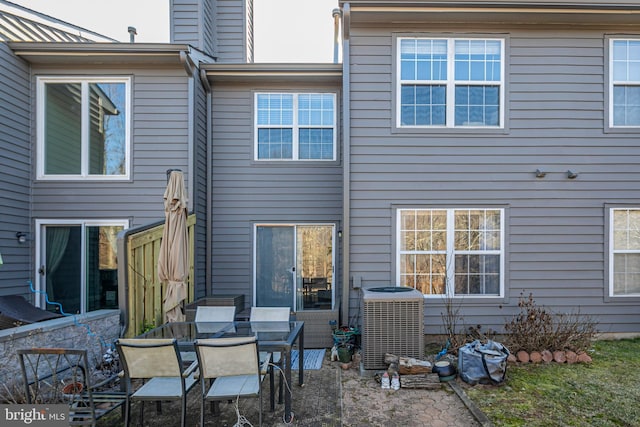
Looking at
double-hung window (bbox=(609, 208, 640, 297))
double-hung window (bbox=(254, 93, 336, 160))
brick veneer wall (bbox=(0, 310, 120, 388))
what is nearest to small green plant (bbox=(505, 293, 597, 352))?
double-hung window (bbox=(609, 208, 640, 297))

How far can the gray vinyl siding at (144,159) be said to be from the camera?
627 centimetres

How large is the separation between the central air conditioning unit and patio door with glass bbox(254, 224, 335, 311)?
2.13 meters

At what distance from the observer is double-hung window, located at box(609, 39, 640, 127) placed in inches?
232

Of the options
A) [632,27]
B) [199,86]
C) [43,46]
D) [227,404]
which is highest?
[632,27]

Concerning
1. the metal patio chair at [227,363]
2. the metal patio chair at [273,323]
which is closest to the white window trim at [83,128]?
the metal patio chair at [273,323]

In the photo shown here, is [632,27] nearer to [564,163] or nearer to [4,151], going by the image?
[564,163]

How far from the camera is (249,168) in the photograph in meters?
6.86

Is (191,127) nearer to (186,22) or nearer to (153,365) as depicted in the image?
(186,22)

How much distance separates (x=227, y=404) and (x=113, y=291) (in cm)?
370

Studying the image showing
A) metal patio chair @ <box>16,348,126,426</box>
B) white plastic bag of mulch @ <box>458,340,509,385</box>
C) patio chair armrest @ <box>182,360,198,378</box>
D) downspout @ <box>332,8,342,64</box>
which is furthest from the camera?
downspout @ <box>332,8,342,64</box>

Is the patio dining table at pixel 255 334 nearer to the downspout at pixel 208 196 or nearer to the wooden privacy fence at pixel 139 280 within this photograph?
the wooden privacy fence at pixel 139 280

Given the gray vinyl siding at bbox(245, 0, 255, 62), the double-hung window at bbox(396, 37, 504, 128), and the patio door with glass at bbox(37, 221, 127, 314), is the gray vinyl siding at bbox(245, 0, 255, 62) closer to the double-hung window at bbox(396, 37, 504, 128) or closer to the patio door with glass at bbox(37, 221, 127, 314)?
the double-hung window at bbox(396, 37, 504, 128)

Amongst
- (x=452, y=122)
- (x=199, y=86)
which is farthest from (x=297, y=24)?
(x=452, y=122)

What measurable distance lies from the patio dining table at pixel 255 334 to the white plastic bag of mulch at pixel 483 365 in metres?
1.98
